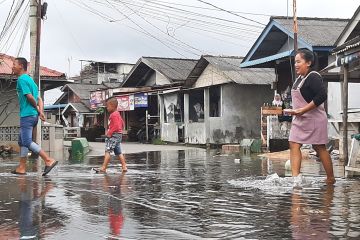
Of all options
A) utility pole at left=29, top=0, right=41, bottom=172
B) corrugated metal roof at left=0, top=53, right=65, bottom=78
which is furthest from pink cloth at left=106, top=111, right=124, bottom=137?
corrugated metal roof at left=0, top=53, right=65, bottom=78

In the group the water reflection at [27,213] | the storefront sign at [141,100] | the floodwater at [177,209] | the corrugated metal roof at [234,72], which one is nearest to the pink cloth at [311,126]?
the floodwater at [177,209]

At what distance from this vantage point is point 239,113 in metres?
25.3

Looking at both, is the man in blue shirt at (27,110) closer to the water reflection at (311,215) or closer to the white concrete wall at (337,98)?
the water reflection at (311,215)

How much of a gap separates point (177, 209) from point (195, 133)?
21.4 meters

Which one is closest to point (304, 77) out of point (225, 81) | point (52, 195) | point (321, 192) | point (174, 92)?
point (321, 192)

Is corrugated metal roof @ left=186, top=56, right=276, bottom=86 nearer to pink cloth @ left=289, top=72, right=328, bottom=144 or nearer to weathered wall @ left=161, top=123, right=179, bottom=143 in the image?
weathered wall @ left=161, top=123, right=179, bottom=143

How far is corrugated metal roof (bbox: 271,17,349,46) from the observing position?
17.2 meters

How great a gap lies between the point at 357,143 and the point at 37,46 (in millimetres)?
10191

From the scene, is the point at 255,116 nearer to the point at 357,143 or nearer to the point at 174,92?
the point at 174,92

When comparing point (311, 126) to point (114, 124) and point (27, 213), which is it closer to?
point (27, 213)

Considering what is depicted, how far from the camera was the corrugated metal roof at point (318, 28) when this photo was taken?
17.2 m

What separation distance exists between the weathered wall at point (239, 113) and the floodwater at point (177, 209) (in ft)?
55.9

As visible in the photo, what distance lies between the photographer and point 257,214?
4867 millimetres

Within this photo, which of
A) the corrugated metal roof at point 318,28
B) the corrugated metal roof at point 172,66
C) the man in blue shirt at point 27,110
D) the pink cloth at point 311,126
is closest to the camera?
the pink cloth at point 311,126
